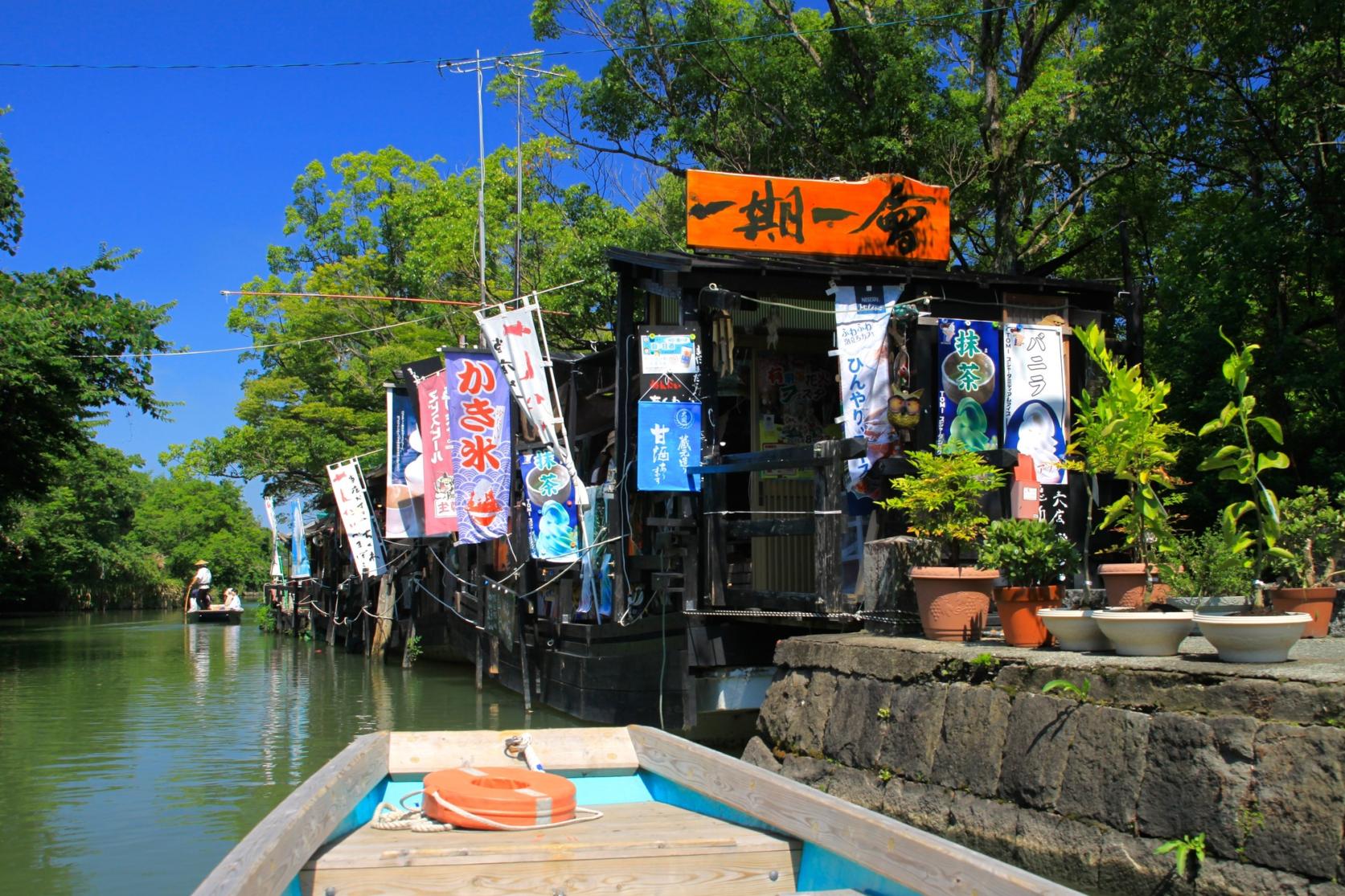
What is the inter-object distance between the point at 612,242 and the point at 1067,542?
14.4 meters

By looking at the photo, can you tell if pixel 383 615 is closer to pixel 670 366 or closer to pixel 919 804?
pixel 670 366

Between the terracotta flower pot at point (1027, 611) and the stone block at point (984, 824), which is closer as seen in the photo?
the stone block at point (984, 824)

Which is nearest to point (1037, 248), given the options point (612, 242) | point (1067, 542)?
point (612, 242)

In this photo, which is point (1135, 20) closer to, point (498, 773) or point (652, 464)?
point (652, 464)

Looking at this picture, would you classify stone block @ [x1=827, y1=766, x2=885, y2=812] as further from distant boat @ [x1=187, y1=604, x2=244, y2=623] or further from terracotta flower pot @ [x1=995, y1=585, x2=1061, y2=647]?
distant boat @ [x1=187, y1=604, x2=244, y2=623]

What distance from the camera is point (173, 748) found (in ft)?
40.2

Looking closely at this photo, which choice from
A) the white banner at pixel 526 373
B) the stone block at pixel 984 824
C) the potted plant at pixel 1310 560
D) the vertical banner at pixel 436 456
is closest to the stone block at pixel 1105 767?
the stone block at pixel 984 824

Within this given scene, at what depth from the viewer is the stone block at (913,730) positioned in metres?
6.14

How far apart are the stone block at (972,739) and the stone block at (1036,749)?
0.07 meters

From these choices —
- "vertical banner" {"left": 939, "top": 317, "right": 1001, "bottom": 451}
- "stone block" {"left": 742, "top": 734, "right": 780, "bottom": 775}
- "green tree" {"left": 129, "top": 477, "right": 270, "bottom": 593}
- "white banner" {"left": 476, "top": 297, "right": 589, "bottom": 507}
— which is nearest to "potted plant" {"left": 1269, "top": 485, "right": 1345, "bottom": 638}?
"stone block" {"left": 742, "top": 734, "right": 780, "bottom": 775}

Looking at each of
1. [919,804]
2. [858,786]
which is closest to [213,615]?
[858,786]

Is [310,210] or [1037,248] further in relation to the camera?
[310,210]

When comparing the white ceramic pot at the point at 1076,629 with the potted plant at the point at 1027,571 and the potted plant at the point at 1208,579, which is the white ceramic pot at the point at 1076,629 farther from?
the potted plant at the point at 1208,579

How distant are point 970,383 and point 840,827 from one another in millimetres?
7019
